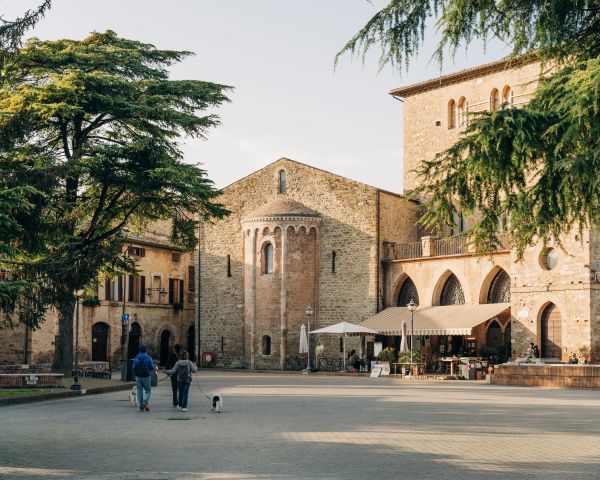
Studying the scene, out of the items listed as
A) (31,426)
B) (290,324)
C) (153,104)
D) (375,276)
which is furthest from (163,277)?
(31,426)

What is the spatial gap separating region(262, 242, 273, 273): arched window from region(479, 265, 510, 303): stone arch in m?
10.9

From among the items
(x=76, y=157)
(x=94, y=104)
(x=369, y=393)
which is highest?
(x=94, y=104)

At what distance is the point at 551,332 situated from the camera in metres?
35.8

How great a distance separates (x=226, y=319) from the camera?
158ft

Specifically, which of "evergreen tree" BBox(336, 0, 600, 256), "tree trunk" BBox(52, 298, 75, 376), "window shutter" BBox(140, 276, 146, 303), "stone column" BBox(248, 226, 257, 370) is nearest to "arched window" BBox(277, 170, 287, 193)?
"stone column" BBox(248, 226, 257, 370)

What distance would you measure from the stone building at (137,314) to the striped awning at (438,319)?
11.9 m

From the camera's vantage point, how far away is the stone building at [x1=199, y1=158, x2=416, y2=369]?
144 feet

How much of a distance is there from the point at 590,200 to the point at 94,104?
20.8 m

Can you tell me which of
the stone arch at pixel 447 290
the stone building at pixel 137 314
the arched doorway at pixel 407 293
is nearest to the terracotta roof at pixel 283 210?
the arched doorway at pixel 407 293

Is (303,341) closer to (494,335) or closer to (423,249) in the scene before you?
(423,249)

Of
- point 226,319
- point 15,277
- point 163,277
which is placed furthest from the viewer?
point 163,277

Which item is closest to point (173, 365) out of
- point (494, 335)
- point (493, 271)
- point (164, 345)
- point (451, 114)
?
point (493, 271)

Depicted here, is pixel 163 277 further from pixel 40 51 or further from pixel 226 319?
pixel 40 51

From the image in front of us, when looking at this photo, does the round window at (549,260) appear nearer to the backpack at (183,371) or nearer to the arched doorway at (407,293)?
the arched doorway at (407,293)
